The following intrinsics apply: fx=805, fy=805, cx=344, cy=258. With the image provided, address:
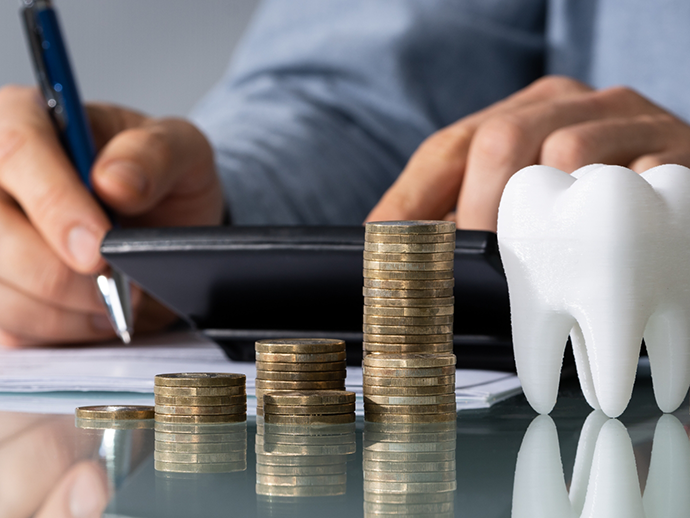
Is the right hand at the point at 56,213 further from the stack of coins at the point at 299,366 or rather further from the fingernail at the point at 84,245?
the stack of coins at the point at 299,366

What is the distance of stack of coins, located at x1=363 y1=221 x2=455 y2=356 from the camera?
1.43 ft

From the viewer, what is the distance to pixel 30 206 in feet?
2.85

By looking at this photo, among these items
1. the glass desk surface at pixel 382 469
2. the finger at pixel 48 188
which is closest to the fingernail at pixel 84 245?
the finger at pixel 48 188

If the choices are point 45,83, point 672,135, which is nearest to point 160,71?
point 45,83

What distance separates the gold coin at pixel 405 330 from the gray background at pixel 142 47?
1.88 m

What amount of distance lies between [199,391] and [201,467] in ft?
0.35

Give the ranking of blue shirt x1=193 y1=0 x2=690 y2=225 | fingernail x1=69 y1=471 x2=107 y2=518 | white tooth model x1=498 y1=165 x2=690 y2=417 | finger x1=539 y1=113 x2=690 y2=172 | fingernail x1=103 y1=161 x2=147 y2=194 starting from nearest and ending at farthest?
fingernail x1=69 y1=471 x2=107 y2=518
white tooth model x1=498 y1=165 x2=690 y2=417
finger x1=539 y1=113 x2=690 y2=172
fingernail x1=103 y1=161 x2=147 y2=194
blue shirt x1=193 y1=0 x2=690 y2=225

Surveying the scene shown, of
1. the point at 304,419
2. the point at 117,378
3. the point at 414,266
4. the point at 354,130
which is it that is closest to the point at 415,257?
the point at 414,266

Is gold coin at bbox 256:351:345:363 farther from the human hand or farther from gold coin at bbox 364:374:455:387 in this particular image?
the human hand

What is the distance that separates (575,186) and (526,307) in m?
0.07

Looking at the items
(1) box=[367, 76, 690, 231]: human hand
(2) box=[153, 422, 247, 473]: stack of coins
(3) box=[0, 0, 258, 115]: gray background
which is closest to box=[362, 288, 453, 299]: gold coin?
(2) box=[153, 422, 247, 473]: stack of coins

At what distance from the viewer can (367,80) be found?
1.60 meters

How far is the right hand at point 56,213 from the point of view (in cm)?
84

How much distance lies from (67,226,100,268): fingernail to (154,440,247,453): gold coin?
52 cm
